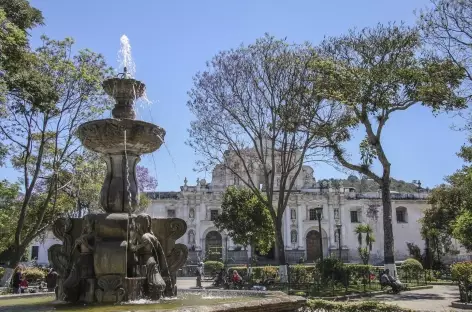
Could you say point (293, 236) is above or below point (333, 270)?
above

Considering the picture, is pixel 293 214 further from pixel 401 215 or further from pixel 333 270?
pixel 333 270

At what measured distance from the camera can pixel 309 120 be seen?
68.7ft

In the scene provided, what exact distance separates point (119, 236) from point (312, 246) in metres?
44.4

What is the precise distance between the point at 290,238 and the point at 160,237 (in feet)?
140

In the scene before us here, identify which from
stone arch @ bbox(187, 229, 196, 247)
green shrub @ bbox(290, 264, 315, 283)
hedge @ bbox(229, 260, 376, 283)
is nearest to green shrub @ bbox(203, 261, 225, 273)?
hedge @ bbox(229, 260, 376, 283)

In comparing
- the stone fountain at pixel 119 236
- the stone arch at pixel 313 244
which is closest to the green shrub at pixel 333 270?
the stone fountain at pixel 119 236

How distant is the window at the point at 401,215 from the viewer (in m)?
51.7

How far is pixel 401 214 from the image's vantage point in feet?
171

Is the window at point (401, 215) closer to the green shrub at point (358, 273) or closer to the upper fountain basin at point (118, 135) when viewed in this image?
the green shrub at point (358, 273)

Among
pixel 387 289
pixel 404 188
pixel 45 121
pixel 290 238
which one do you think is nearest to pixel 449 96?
pixel 387 289

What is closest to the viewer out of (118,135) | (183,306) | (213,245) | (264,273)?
(183,306)

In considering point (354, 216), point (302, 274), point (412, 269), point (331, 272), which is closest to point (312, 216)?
point (354, 216)

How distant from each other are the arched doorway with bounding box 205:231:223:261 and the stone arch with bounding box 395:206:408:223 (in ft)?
65.7

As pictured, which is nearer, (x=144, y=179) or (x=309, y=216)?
(x=144, y=179)
